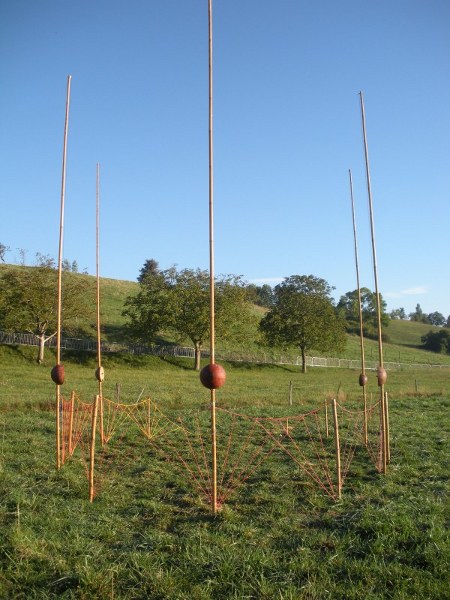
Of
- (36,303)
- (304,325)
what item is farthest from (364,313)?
(36,303)

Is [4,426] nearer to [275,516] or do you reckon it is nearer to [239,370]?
[275,516]

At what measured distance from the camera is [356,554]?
5777 millimetres

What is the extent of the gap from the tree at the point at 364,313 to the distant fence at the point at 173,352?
1494 centimetres

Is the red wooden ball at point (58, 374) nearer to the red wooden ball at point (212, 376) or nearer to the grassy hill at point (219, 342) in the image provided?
the red wooden ball at point (212, 376)

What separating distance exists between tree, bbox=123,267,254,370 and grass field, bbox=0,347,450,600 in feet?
118

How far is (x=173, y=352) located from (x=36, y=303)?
48.1ft

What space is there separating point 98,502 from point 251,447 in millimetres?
4740

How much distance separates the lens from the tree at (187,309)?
4703 cm

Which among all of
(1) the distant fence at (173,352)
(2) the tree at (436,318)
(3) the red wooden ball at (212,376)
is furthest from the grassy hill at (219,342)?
(2) the tree at (436,318)

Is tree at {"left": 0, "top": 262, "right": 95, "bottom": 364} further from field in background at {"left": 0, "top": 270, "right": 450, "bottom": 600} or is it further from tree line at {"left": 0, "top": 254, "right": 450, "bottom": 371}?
field in background at {"left": 0, "top": 270, "right": 450, "bottom": 600}

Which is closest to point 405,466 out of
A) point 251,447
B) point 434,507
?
point 434,507

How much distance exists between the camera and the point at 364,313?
9700cm

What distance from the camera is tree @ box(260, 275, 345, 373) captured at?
54.2 metres

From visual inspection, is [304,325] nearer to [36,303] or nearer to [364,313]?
[36,303]
